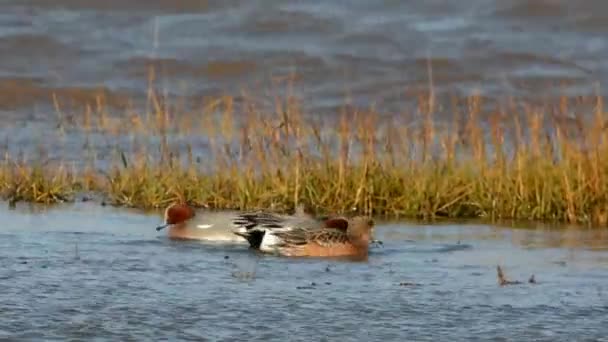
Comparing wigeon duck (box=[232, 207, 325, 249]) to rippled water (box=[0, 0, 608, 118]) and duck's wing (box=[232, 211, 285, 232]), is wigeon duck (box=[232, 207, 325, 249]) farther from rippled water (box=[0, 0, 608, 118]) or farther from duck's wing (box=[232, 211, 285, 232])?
rippled water (box=[0, 0, 608, 118])

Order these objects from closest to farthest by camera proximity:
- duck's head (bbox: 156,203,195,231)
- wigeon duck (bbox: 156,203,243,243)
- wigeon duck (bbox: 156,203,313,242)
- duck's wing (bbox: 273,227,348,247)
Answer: duck's wing (bbox: 273,227,348,247) < wigeon duck (bbox: 156,203,313,242) < wigeon duck (bbox: 156,203,243,243) < duck's head (bbox: 156,203,195,231)

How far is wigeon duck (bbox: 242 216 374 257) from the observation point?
28.3ft

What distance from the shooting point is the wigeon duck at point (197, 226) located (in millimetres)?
9109

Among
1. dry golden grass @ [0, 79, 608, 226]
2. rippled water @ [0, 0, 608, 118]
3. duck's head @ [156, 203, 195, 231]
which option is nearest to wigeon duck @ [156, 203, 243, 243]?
duck's head @ [156, 203, 195, 231]

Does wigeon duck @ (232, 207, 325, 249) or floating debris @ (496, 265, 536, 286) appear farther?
wigeon duck @ (232, 207, 325, 249)

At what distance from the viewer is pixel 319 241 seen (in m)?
8.66

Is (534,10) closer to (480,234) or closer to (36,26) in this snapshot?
(36,26)

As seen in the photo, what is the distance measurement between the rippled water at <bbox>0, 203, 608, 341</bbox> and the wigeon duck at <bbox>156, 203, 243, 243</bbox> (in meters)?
0.13

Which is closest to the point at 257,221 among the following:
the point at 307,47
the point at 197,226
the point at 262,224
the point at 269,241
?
the point at 262,224

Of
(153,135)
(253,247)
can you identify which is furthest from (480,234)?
(153,135)

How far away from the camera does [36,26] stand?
1955cm

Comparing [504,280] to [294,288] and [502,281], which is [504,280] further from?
[294,288]

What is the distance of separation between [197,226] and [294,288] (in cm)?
185

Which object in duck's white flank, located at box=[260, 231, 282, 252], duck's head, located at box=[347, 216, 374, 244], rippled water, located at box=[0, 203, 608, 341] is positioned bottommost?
rippled water, located at box=[0, 203, 608, 341]
